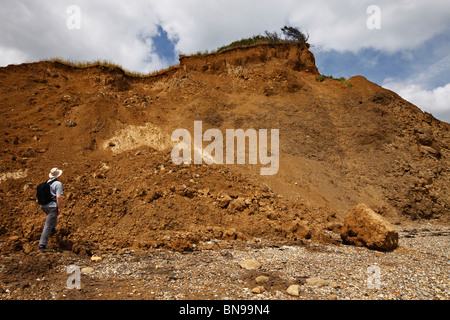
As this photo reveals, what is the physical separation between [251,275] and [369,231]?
13.4 feet

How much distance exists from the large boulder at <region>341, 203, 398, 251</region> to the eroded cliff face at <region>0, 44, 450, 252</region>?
1.22 meters

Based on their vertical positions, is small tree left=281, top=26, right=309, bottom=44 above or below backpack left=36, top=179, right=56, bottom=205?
above

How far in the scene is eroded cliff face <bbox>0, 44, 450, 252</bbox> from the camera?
813 cm

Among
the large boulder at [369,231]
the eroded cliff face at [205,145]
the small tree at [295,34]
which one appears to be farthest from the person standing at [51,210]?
the small tree at [295,34]

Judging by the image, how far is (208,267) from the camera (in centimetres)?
563

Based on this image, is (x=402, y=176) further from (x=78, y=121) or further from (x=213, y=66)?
(x=78, y=121)

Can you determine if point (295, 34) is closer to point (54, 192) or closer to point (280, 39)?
point (280, 39)

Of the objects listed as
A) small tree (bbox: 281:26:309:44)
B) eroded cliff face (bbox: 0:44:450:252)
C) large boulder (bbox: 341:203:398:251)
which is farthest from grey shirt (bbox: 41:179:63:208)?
small tree (bbox: 281:26:309:44)

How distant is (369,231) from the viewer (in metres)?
7.36

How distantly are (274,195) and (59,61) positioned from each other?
15.7m

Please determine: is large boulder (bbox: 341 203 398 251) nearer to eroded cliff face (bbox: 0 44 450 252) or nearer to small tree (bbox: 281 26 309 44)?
eroded cliff face (bbox: 0 44 450 252)

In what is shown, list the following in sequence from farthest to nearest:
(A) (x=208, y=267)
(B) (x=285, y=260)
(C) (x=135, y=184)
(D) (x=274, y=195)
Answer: (D) (x=274, y=195) < (C) (x=135, y=184) < (B) (x=285, y=260) < (A) (x=208, y=267)
